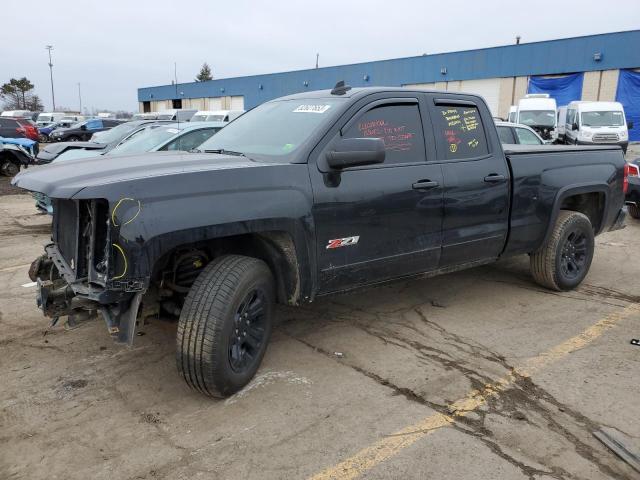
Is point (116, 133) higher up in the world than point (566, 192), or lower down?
higher up

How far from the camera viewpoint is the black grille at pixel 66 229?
3336 mm

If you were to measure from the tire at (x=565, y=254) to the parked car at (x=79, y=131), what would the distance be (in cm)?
3068

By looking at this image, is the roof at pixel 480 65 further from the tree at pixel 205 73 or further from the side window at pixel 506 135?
the tree at pixel 205 73

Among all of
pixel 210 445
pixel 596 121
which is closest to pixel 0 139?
pixel 210 445

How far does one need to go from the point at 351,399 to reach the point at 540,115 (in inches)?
826

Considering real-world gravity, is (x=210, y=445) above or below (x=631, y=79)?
below

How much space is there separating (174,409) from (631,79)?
3032 centimetres

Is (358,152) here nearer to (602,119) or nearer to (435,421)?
(435,421)

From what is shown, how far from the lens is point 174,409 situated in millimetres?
3287

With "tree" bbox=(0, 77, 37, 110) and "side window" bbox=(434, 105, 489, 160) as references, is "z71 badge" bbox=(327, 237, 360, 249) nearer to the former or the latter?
"side window" bbox=(434, 105, 489, 160)

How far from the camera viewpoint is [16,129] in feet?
63.6

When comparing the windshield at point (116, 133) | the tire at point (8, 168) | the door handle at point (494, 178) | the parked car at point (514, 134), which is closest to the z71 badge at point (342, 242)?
the door handle at point (494, 178)

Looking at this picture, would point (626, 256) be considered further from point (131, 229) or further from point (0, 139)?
point (0, 139)

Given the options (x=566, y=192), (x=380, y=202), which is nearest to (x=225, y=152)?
(x=380, y=202)
